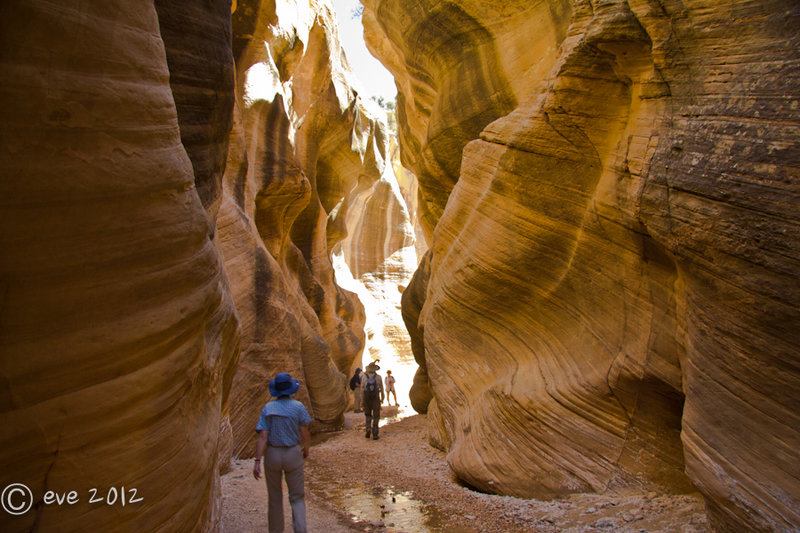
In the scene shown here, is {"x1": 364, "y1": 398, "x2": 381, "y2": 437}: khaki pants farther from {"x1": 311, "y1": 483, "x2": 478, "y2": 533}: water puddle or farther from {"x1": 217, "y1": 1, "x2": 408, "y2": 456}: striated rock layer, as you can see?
{"x1": 311, "y1": 483, "x2": 478, "y2": 533}: water puddle

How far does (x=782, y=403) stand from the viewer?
113 inches

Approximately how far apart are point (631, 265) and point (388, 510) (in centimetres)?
309

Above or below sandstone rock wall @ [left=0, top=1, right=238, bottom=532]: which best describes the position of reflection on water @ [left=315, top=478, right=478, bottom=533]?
below

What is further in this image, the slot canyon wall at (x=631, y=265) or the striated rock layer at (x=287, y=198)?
the striated rock layer at (x=287, y=198)

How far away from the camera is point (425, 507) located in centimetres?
460

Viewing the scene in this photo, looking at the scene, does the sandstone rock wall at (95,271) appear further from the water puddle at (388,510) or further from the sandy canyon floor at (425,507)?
the water puddle at (388,510)

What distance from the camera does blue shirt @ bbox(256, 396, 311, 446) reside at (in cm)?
344

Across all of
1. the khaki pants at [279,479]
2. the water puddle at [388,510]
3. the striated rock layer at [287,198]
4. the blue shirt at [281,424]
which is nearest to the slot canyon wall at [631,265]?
the water puddle at [388,510]

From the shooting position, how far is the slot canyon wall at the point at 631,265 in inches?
115

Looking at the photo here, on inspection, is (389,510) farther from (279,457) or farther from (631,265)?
(631,265)

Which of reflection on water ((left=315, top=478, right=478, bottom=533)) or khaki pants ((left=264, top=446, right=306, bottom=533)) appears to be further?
reflection on water ((left=315, top=478, right=478, bottom=533))

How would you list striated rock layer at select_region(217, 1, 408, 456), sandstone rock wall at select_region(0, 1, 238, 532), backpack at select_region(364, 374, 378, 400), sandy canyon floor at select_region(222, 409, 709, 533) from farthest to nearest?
backpack at select_region(364, 374, 378, 400), striated rock layer at select_region(217, 1, 408, 456), sandy canyon floor at select_region(222, 409, 709, 533), sandstone rock wall at select_region(0, 1, 238, 532)

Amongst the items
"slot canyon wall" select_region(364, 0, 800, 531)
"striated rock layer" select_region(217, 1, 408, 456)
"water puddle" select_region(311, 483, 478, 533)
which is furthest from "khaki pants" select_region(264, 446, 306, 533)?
"striated rock layer" select_region(217, 1, 408, 456)

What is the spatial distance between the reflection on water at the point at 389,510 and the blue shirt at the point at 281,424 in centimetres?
119
